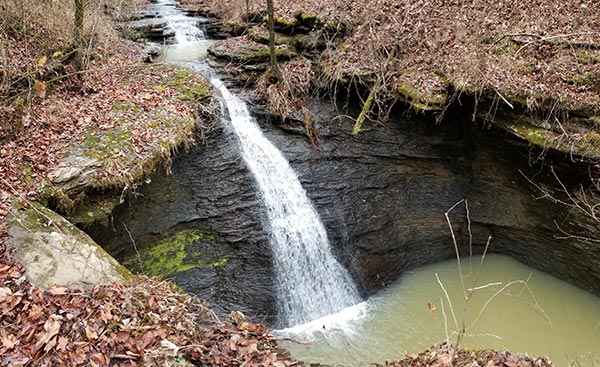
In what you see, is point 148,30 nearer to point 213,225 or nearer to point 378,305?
point 213,225

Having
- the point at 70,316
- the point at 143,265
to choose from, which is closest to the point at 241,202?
the point at 143,265

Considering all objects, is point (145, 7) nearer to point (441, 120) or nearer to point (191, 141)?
point (191, 141)

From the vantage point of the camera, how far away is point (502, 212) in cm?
929

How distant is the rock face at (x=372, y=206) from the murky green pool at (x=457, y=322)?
0.49m

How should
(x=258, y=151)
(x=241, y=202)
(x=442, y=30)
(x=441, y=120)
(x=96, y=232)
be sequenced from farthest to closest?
Result: (x=442, y=30)
(x=441, y=120)
(x=258, y=151)
(x=241, y=202)
(x=96, y=232)

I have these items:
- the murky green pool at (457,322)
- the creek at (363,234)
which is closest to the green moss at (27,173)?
the creek at (363,234)

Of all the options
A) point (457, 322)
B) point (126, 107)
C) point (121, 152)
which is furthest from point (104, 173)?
point (457, 322)

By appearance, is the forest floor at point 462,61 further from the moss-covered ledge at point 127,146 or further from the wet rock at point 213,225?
the wet rock at point 213,225

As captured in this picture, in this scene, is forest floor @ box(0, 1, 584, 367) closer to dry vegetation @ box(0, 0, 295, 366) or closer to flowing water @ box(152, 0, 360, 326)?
dry vegetation @ box(0, 0, 295, 366)

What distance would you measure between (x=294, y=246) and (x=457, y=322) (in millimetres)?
3593

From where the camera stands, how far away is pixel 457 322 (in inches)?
306

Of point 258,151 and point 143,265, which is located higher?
point 258,151

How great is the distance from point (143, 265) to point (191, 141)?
8.03ft

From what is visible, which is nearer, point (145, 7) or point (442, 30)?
point (442, 30)
